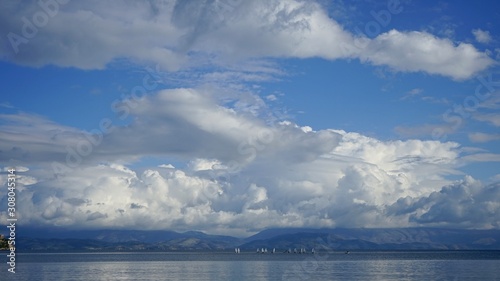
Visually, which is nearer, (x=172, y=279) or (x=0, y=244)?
(x=172, y=279)

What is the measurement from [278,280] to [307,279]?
7.14 metres

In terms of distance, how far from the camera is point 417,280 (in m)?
117

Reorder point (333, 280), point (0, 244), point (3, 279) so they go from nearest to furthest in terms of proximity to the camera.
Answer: point (333, 280), point (3, 279), point (0, 244)

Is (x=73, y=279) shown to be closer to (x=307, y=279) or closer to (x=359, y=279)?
(x=307, y=279)

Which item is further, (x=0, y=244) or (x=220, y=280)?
(x=0, y=244)

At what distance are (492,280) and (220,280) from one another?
6112cm

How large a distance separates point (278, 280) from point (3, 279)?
6505 centimetres

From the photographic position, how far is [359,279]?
119 metres

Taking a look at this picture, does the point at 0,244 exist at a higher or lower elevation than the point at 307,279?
higher

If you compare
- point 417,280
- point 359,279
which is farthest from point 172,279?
point 417,280

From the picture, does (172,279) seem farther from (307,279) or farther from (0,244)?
(0,244)

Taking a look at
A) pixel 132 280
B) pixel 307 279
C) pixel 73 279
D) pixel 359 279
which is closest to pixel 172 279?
pixel 132 280

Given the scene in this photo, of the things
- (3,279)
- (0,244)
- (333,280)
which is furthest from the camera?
(0,244)

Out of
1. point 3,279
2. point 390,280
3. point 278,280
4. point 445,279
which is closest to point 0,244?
point 3,279
